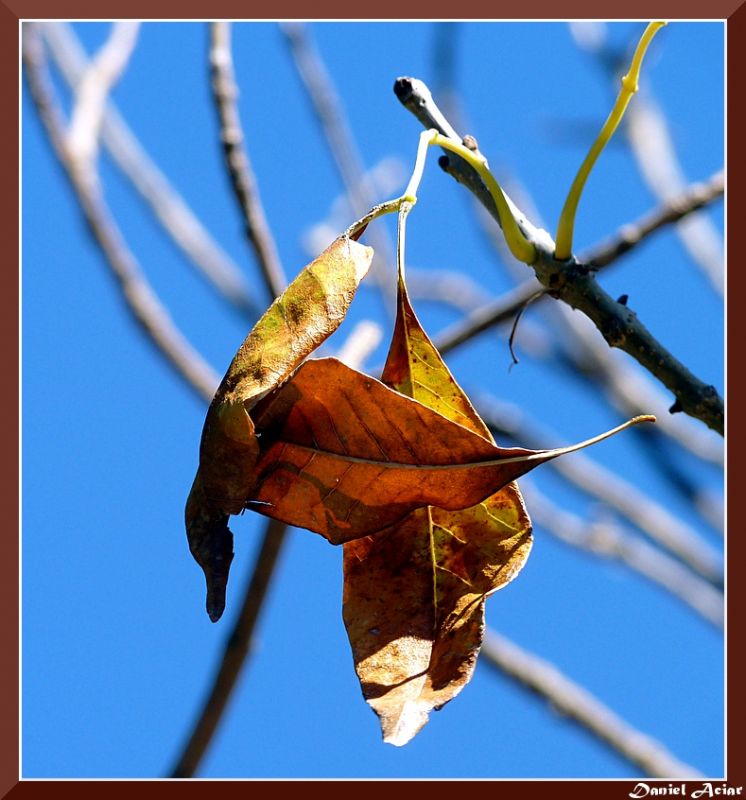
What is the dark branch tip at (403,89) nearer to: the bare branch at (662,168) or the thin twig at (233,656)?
the thin twig at (233,656)

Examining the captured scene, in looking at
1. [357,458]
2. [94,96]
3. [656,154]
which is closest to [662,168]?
[656,154]

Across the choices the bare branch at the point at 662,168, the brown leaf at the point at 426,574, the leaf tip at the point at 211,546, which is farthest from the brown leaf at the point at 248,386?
the bare branch at the point at 662,168

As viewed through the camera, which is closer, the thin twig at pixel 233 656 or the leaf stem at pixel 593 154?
the leaf stem at pixel 593 154

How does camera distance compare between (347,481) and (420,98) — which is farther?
(420,98)
